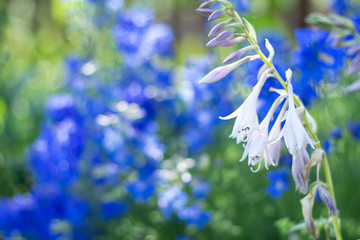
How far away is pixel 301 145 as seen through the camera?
760 mm

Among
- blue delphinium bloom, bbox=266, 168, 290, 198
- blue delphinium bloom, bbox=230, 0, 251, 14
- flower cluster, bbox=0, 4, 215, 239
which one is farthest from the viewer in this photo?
blue delphinium bloom, bbox=230, 0, 251, 14

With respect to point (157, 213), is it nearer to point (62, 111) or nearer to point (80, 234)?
point (80, 234)

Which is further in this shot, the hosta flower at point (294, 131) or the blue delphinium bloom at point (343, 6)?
the blue delphinium bloom at point (343, 6)

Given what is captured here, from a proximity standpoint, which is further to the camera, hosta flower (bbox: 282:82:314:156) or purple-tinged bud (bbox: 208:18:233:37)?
purple-tinged bud (bbox: 208:18:233:37)

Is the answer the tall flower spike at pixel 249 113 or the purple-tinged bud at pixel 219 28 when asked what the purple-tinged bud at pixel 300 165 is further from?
the purple-tinged bud at pixel 219 28

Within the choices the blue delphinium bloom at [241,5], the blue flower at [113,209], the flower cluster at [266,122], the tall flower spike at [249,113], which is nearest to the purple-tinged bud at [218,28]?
the flower cluster at [266,122]

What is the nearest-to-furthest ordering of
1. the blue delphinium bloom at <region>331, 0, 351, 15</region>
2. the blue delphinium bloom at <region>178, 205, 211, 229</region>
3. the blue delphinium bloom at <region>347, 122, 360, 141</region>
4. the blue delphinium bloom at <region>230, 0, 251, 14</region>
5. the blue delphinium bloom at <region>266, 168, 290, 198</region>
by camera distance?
the blue delphinium bloom at <region>266, 168, 290, 198</region> → the blue delphinium bloom at <region>347, 122, 360, 141</region> → the blue delphinium bloom at <region>178, 205, 211, 229</region> → the blue delphinium bloom at <region>331, 0, 351, 15</region> → the blue delphinium bloom at <region>230, 0, 251, 14</region>

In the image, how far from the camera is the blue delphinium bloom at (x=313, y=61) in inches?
60.5

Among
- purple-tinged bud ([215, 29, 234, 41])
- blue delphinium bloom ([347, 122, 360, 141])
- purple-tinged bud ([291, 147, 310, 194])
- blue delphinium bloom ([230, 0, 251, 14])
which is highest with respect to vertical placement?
blue delphinium bloom ([230, 0, 251, 14])

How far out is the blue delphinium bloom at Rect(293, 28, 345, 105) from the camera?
60.5 inches

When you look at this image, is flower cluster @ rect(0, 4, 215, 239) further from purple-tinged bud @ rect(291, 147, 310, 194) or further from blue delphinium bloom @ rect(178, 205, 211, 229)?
purple-tinged bud @ rect(291, 147, 310, 194)

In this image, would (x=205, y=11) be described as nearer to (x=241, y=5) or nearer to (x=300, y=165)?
(x=300, y=165)

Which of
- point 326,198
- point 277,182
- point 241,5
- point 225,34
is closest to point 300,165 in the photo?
point 326,198

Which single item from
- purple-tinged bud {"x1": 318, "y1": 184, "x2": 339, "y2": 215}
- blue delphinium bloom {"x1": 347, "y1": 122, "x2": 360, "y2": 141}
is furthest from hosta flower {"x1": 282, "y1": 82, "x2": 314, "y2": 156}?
blue delphinium bloom {"x1": 347, "y1": 122, "x2": 360, "y2": 141}
